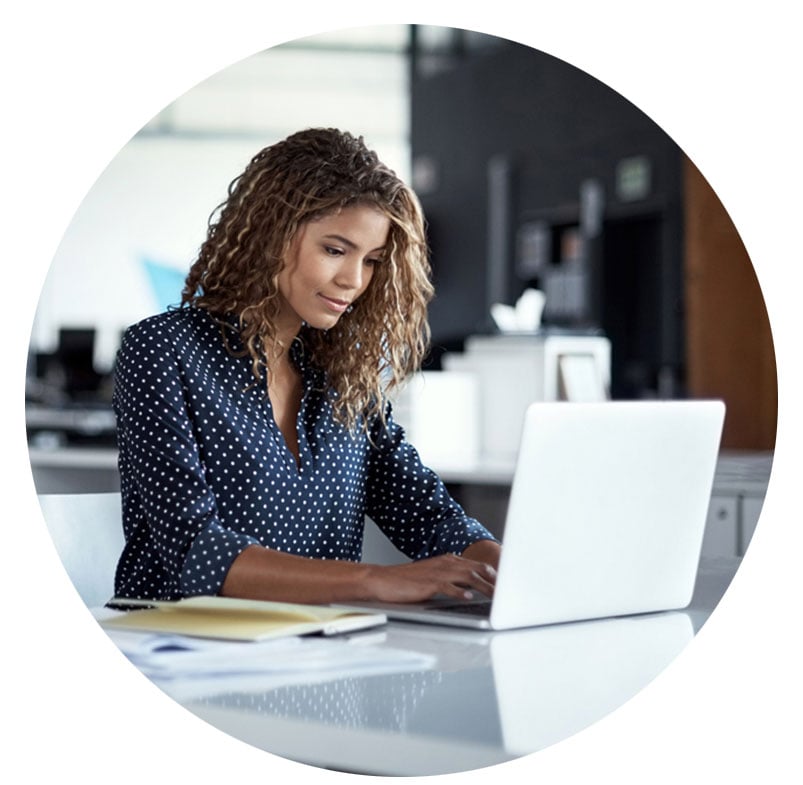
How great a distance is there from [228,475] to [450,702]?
2.44 feet

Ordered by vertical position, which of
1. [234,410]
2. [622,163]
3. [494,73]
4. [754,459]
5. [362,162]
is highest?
[494,73]

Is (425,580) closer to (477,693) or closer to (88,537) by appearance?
(477,693)

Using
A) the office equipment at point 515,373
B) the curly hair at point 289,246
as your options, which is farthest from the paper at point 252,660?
the office equipment at point 515,373

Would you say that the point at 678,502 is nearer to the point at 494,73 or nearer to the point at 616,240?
the point at 616,240

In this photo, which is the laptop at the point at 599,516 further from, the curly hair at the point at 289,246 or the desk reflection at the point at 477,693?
the curly hair at the point at 289,246

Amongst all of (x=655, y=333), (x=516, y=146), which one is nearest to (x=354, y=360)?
(x=655, y=333)

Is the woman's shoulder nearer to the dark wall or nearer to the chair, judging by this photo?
the chair

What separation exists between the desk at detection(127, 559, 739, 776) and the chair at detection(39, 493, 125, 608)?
0.65 metres

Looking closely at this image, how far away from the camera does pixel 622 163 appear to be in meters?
7.04

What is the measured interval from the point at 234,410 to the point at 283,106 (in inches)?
406

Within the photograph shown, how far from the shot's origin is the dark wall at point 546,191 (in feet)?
22.4

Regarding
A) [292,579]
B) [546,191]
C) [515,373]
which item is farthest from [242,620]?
[546,191]

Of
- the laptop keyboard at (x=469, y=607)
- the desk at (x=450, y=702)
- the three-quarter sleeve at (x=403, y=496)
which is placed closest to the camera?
the desk at (x=450, y=702)

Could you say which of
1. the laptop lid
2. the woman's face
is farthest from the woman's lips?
the laptop lid
